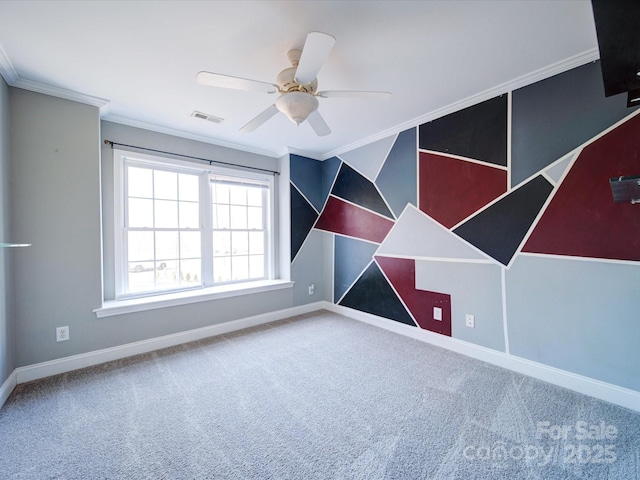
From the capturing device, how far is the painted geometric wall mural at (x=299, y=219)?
3914mm

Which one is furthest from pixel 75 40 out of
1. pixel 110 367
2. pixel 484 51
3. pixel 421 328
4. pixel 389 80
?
pixel 421 328

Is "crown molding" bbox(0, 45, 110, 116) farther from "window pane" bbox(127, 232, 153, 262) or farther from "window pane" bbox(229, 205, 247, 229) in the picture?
"window pane" bbox(229, 205, 247, 229)

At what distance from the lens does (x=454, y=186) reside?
266 cm

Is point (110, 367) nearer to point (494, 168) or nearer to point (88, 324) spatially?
point (88, 324)

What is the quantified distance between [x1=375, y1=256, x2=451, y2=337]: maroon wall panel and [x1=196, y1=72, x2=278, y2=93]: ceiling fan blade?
2.31 meters

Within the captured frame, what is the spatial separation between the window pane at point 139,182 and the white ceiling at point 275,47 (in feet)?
1.93

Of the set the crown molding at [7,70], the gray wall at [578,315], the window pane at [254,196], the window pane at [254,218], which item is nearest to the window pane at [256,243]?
the window pane at [254,218]

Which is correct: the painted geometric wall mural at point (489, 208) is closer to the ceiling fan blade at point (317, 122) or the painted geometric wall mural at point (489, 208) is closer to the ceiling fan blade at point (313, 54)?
the ceiling fan blade at point (317, 122)

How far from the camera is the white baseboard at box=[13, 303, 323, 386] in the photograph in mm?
2215

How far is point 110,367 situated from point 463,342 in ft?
11.0

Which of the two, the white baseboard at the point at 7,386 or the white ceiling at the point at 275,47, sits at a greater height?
the white ceiling at the point at 275,47

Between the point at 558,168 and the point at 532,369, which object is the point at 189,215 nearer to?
the point at 558,168

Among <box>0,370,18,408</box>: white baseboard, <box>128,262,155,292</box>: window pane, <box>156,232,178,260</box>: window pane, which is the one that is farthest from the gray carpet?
<box>156,232,178,260</box>: window pane

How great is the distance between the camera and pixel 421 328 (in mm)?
2965
